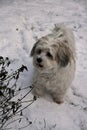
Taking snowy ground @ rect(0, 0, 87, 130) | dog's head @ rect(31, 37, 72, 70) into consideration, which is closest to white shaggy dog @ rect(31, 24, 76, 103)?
dog's head @ rect(31, 37, 72, 70)

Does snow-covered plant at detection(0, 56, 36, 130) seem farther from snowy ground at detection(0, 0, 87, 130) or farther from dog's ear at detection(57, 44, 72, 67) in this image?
dog's ear at detection(57, 44, 72, 67)

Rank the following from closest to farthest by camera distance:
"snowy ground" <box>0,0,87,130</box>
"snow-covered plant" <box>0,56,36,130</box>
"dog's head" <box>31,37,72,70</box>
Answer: "snow-covered plant" <box>0,56,36,130</box>, "dog's head" <box>31,37,72,70</box>, "snowy ground" <box>0,0,87,130</box>

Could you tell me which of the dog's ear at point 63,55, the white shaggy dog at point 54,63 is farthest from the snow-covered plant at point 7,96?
the dog's ear at point 63,55

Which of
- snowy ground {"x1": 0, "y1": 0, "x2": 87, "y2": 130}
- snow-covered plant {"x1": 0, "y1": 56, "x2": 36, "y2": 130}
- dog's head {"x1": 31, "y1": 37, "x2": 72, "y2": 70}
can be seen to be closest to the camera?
snow-covered plant {"x1": 0, "y1": 56, "x2": 36, "y2": 130}

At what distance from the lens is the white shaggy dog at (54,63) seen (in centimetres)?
422

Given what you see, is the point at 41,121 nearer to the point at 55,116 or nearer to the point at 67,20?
the point at 55,116

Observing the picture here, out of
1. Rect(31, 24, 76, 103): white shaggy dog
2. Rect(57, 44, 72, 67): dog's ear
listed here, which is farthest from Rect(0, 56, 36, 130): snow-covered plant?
Rect(57, 44, 72, 67): dog's ear

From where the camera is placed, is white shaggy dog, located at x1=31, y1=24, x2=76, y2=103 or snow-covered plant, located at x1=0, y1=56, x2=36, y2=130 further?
white shaggy dog, located at x1=31, y1=24, x2=76, y2=103

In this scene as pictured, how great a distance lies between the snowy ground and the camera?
4520 millimetres

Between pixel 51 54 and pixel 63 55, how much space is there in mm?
169

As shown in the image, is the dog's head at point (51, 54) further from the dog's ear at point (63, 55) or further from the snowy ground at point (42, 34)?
the snowy ground at point (42, 34)

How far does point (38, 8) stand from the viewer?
24.8 feet

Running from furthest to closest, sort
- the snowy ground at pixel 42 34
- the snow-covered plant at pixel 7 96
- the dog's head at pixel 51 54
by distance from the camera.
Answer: the snowy ground at pixel 42 34 → the dog's head at pixel 51 54 → the snow-covered plant at pixel 7 96

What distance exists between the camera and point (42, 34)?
645 centimetres
